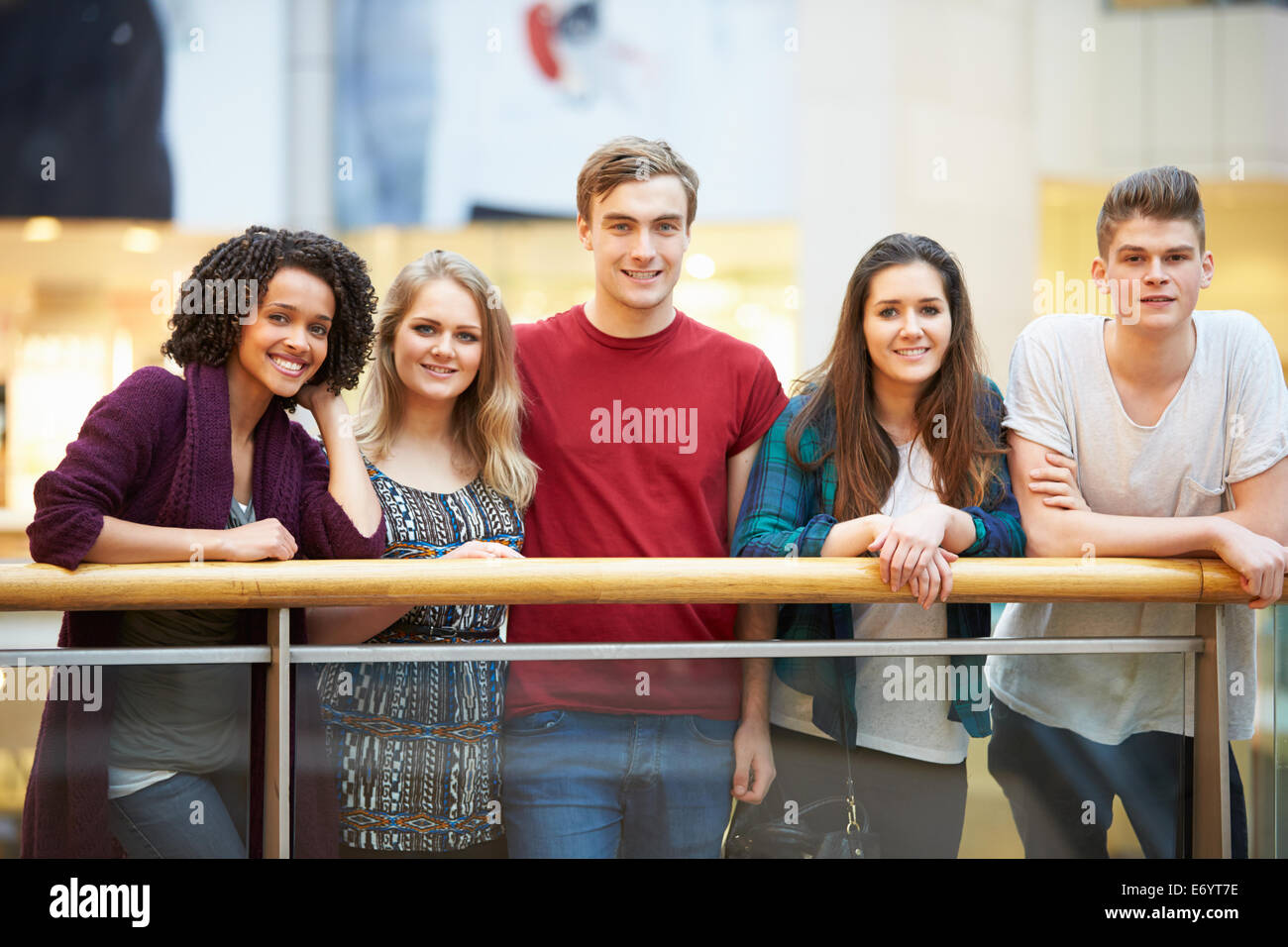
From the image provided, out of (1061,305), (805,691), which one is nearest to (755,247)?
(1061,305)

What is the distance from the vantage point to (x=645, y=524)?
3.12m

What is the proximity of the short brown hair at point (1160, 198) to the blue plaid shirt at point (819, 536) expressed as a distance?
0.54 m

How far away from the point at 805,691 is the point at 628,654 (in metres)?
0.41

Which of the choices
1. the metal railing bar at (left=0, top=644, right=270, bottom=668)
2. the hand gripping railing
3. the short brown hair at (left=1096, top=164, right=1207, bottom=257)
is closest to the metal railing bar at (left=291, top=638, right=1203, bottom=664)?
the hand gripping railing

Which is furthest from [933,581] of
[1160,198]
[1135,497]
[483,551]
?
[1160,198]

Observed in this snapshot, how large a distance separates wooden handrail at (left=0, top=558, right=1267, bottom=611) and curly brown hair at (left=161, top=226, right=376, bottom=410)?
0.59m

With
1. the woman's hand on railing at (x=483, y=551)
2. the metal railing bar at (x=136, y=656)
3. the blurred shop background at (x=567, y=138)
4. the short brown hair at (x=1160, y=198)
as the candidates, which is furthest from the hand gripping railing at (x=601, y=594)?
the blurred shop background at (x=567, y=138)

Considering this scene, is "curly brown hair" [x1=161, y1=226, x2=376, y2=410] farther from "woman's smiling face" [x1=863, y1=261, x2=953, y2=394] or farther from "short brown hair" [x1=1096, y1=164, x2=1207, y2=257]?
"short brown hair" [x1=1096, y1=164, x2=1207, y2=257]

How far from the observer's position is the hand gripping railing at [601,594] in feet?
7.86

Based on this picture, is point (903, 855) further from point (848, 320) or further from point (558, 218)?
point (558, 218)

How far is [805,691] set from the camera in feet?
8.68

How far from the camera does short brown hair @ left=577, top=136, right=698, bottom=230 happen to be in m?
3.23

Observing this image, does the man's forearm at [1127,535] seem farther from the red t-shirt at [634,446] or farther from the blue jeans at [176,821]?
the blue jeans at [176,821]

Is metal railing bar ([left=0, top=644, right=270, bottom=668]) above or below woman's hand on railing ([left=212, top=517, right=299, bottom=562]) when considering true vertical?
below
